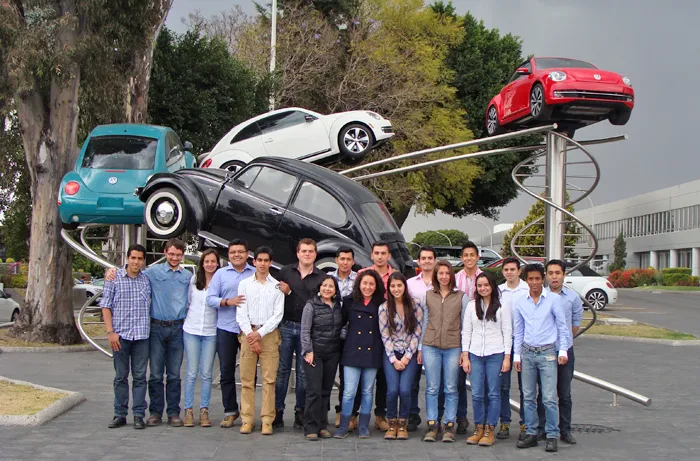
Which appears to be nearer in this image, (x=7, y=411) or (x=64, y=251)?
(x=7, y=411)

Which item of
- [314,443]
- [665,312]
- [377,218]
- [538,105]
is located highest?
[538,105]

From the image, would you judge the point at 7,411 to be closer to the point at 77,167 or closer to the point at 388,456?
the point at 388,456

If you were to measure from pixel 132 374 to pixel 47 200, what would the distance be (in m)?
10.6

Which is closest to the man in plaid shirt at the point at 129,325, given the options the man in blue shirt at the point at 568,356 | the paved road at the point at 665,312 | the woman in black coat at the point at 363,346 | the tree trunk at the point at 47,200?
the woman in black coat at the point at 363,346

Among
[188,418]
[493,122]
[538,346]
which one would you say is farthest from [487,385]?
[493,122]

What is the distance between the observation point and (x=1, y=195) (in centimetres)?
2853

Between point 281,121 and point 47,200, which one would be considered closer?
point 281,121

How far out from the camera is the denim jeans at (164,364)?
9.43m

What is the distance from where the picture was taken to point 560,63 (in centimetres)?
1592

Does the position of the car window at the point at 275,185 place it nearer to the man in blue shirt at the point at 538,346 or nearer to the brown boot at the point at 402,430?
the brown boot at the point at 402,430

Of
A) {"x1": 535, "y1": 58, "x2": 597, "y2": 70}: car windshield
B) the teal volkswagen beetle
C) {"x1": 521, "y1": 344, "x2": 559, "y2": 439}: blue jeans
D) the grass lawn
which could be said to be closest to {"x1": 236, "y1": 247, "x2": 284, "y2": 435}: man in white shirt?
the grass lawn

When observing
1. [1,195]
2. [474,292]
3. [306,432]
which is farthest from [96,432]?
[1,195]

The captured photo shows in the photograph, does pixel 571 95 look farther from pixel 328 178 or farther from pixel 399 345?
pixel 399 345

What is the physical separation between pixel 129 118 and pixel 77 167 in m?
7.67
